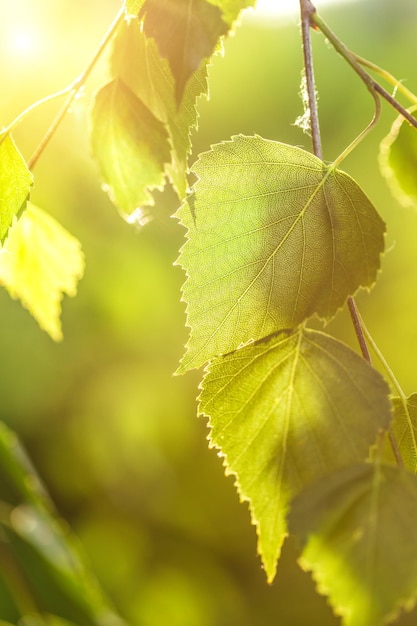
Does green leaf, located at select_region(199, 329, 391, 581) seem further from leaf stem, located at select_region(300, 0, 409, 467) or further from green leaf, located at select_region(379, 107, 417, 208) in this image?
green leaf, located at select_region(379, 107, 417, 208)

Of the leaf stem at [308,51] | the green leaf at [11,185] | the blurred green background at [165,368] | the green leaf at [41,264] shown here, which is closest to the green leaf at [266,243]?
the leaf stem at [308,51]

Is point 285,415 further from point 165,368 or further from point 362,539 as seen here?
point 165,368

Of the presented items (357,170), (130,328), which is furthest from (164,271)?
(357,170)

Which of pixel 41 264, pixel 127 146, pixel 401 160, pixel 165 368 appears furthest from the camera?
pixel 165 368

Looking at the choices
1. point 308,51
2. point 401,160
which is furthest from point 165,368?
point 308,51

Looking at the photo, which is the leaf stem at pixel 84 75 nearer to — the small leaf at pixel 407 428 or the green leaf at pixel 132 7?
the green leaf at pixel 132 7
